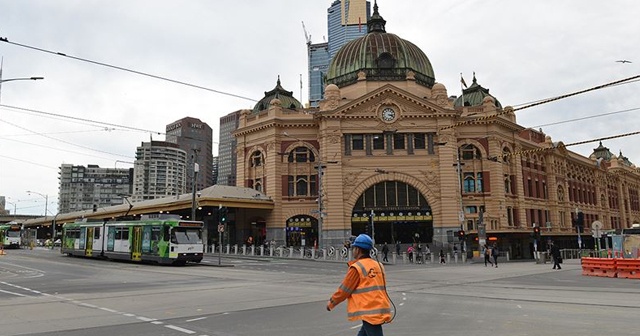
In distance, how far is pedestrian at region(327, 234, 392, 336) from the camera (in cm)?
580

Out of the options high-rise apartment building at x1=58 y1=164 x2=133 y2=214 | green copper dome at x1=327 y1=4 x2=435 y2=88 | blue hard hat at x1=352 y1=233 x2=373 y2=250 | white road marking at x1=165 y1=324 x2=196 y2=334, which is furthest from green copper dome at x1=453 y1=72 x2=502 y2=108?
high-rise apartment building at x1=58 y1=164 x2=133 y2=214

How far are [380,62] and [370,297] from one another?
2288 inches

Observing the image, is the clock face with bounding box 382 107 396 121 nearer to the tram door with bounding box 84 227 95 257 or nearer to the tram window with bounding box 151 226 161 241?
the tram window with bounding box 151 226 161 241

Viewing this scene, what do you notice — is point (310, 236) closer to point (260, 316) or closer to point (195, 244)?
point (195, 244)

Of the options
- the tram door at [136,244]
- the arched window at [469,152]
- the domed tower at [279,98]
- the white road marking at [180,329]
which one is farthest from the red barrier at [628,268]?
the domed tower at [279,98]

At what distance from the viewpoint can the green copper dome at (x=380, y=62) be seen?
203 ft

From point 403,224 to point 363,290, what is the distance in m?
51.3

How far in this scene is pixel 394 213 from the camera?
5616 centimetres

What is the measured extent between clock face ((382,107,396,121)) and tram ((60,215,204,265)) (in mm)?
28195

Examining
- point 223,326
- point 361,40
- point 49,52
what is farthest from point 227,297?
point 361,40

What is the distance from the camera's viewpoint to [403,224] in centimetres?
5625

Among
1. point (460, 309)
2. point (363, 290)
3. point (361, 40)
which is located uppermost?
point (361, 40)

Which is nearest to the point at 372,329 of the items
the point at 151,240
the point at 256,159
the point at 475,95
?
the point at 151,240

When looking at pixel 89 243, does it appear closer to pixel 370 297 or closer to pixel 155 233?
pixel 155 233
